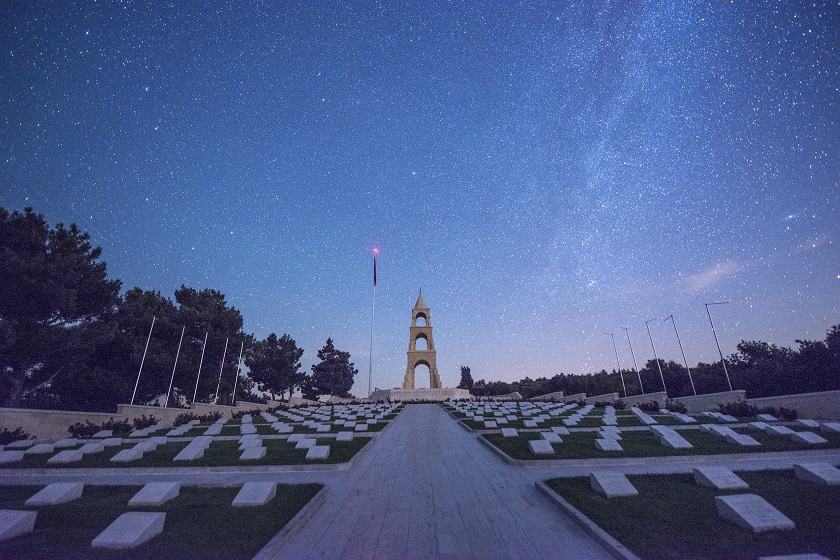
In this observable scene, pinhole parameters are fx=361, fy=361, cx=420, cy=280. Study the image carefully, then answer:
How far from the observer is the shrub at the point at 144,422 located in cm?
2188

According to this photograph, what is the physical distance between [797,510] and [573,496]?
315cm

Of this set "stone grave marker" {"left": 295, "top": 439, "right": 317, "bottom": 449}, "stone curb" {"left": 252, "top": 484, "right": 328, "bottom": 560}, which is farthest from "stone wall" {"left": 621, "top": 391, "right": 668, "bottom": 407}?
"stone curb" {"left": 252, "top": 484, "right": 328, "bottom": 560}

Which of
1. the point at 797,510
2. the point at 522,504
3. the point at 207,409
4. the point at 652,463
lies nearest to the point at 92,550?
the point at 522,504

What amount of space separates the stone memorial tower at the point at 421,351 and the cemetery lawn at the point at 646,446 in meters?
57.3

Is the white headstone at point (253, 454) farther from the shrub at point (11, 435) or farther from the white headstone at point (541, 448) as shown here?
the shrub at point (11, 435)

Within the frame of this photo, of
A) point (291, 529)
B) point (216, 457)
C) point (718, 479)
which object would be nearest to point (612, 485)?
point (718, 479)

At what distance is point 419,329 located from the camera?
75.8 m

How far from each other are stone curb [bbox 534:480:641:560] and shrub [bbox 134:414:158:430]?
80.1 feet

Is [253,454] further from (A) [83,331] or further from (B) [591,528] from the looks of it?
(A) [83,331]

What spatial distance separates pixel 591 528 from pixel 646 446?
801 cm

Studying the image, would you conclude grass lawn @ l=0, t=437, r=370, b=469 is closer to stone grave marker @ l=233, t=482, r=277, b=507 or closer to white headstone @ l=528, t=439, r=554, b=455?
stone grave marker @ l=233, t=482, r=277, b=507

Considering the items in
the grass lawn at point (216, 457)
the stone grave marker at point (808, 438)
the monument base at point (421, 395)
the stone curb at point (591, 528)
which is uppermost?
the monument base at point (421, 395)

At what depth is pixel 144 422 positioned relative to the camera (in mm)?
22266

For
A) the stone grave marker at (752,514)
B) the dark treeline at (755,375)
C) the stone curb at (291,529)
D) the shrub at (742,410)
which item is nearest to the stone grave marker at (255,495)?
the stone curb at (291,529)
